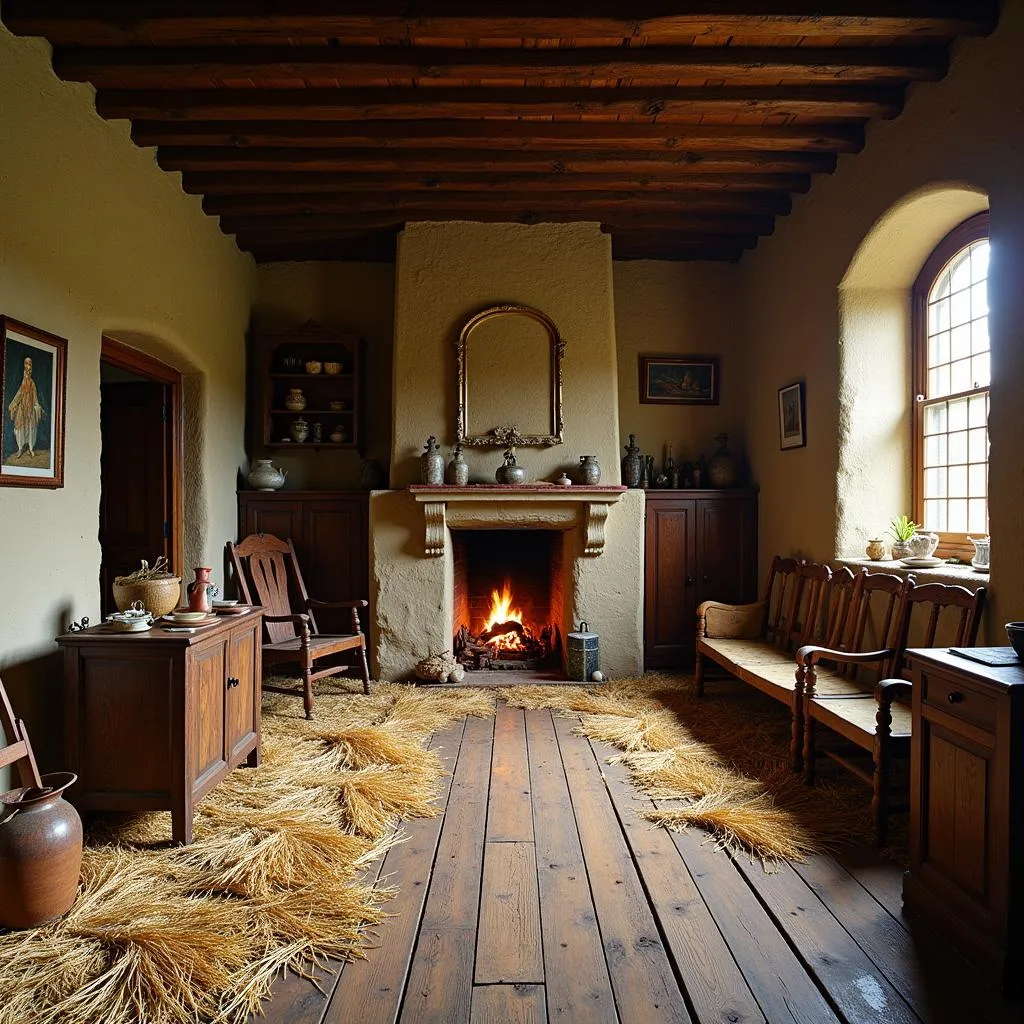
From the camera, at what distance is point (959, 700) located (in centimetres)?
209

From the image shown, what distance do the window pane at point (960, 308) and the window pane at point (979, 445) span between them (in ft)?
2.05

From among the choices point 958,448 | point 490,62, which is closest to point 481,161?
point 490,62

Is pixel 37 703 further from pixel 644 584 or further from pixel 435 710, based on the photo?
pixel 644 584

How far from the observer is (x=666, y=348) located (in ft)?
19.6

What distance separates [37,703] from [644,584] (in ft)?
13.0

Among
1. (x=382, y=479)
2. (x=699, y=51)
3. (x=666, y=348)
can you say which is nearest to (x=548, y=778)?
(x=382, y=479)

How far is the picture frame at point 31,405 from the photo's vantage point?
9.18 ft

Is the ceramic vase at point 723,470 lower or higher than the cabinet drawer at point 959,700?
higher

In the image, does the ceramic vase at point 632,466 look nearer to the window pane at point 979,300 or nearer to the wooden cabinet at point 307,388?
the wooden cabinet at point 307,388

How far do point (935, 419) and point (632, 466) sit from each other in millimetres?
2175

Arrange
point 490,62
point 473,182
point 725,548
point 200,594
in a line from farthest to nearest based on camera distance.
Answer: point 725,548 → point 473,182 → point 490,62 → point 200,594

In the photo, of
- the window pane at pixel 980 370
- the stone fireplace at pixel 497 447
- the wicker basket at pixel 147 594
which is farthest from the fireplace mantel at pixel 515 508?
the window pane at pixel 980 370

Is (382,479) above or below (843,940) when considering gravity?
above

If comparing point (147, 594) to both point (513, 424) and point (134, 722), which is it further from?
point (513, 424)
